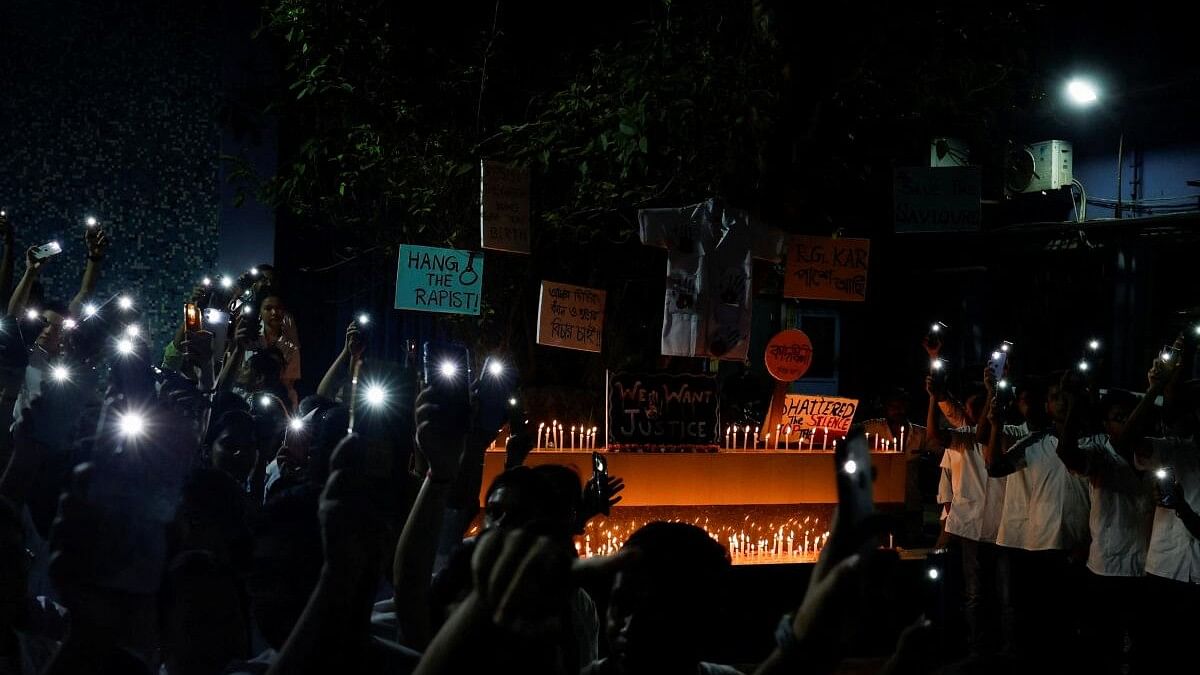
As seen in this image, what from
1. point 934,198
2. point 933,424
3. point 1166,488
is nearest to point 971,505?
point 933,424

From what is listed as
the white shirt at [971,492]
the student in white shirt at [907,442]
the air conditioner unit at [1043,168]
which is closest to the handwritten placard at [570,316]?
the student in white shirt at [907,442]

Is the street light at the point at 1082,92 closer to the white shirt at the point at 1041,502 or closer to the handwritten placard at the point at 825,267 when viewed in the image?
the handwritten placard at the point at 825,267

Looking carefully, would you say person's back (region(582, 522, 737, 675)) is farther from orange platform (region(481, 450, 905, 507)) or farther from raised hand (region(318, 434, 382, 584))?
orange platform (region(481, 450, 905, 507))

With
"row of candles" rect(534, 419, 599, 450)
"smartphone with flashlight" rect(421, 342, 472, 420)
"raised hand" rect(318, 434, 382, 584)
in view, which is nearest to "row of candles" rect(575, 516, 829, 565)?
"row of candles" rect(534, 419, 599, 450)

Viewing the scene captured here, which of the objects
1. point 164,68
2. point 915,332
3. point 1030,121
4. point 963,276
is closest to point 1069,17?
point 1030,121

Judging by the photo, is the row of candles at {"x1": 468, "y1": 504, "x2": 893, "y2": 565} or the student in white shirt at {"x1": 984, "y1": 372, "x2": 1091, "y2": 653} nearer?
the student in white shirt at {"x1": 984, "y1": 372, "x2": 1091, "y2": 653}

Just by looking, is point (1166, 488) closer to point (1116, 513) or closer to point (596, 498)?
point (1116, 513)

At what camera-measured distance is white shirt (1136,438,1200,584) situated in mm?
6910

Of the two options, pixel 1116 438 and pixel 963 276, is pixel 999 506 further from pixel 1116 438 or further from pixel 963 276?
pixel 963 276

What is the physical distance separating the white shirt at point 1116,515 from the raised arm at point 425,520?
5946 mm

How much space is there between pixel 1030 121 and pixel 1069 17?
2063 mm

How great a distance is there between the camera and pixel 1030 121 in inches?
712

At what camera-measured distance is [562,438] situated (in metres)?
9.11

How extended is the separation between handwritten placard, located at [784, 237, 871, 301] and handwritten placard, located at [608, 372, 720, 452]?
1195mm
